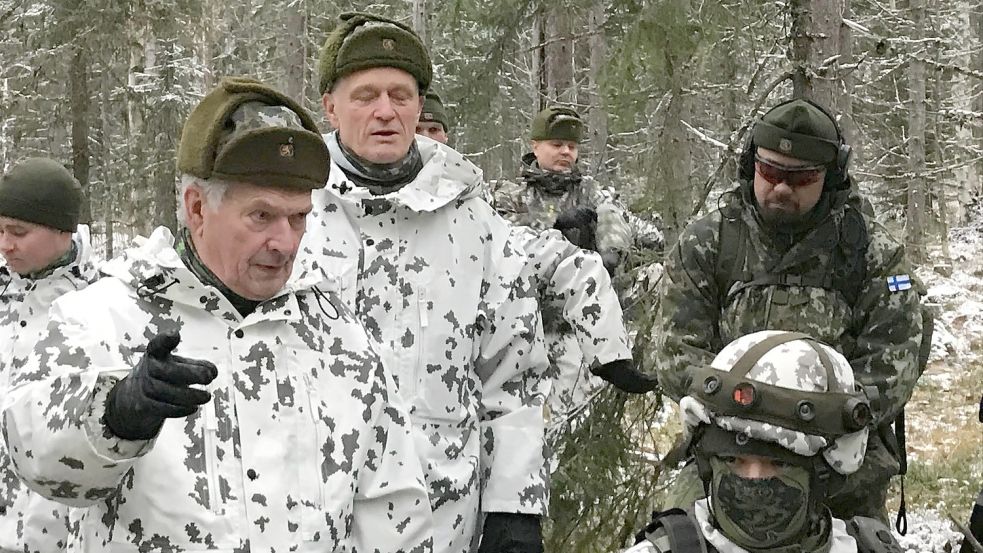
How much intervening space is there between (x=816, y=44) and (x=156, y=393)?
4608mm

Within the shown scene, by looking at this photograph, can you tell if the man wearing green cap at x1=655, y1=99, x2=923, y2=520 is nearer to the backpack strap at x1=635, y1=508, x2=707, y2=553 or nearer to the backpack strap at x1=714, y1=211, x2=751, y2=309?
the backpack strap at x1=714, y1=211, x2=751, y2=309

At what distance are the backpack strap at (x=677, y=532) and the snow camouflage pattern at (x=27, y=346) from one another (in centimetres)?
199

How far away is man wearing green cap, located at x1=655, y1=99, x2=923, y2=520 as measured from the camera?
4109 mm

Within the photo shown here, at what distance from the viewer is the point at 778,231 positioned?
423 cm

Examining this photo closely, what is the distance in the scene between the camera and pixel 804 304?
4.16 meters

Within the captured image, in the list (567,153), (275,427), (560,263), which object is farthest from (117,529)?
(567,153)

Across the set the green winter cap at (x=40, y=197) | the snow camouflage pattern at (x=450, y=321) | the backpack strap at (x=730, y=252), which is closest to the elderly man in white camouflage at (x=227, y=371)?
the snow camouflage pattern at (x=450, y=321)

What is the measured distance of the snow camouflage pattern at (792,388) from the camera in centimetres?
287

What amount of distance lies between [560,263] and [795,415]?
2.05 m

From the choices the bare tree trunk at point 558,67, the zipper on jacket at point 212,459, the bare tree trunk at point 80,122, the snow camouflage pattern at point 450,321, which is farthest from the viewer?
the bare tree trunk at point 80,122

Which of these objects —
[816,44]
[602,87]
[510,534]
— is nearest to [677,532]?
[510,534]

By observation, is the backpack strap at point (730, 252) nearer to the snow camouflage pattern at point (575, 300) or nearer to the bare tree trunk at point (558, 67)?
the snow camouflage pattern at point (575, 300)

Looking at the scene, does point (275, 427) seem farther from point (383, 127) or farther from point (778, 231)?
point (778, 231)

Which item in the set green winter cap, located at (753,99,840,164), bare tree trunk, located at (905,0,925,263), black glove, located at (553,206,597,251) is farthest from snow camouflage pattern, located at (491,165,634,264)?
bare tree trunk, located at (905,0,925,263)
